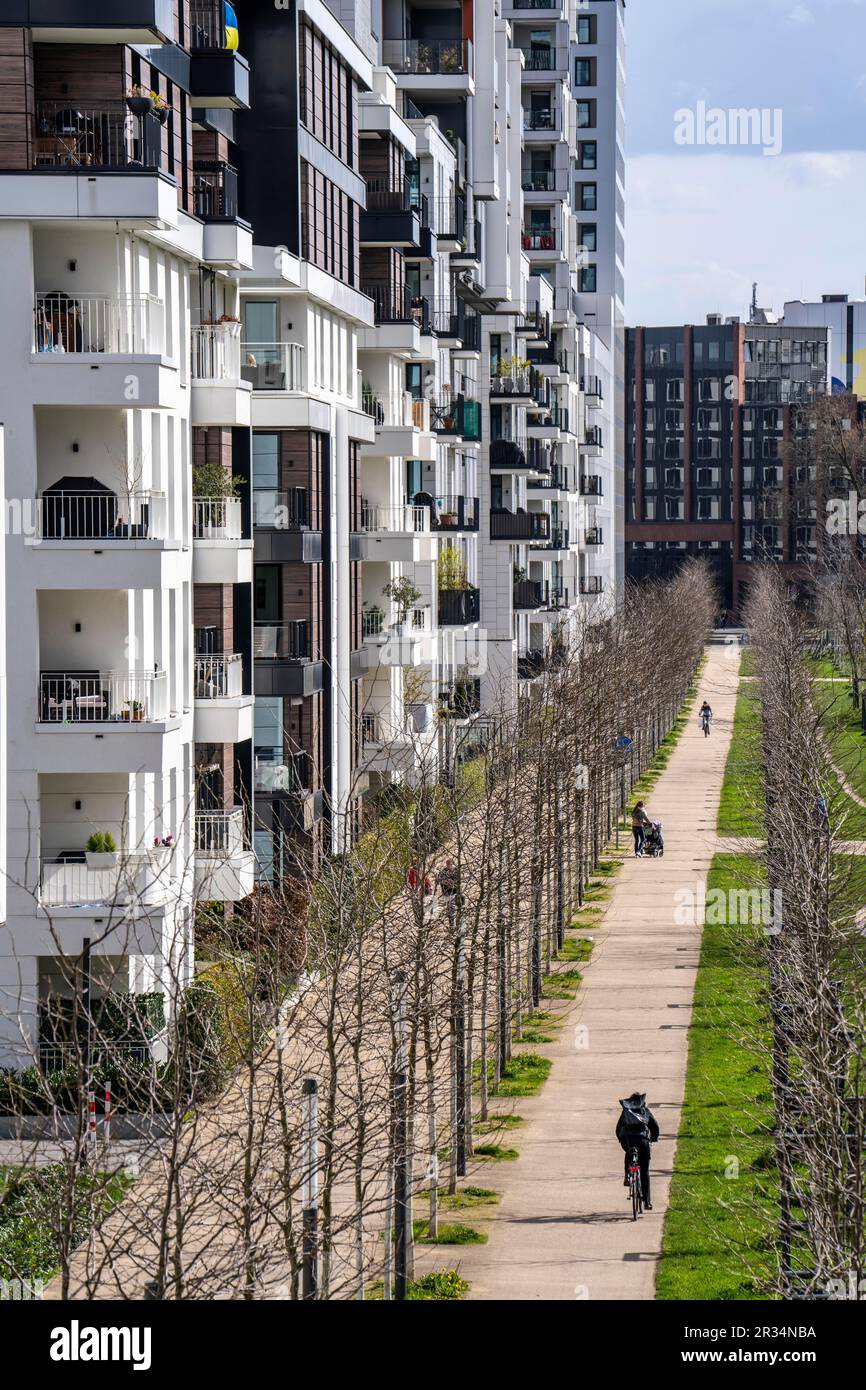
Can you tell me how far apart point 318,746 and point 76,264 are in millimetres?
14998

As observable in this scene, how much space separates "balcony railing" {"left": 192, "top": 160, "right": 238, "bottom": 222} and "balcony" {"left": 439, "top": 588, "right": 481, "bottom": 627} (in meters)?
28.0

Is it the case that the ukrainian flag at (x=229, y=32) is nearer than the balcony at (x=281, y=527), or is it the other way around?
the ukrainian flag at (x=229, y=32)

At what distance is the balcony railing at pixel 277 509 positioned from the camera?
142 feet

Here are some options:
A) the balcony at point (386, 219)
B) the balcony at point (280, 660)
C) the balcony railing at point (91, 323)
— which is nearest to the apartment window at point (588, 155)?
the balcony at point (386, 219)

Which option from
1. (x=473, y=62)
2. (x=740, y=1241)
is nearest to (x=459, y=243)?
(x=473, y=62)

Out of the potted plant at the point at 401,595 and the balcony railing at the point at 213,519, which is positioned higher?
the balcony railing at the point at 213,519

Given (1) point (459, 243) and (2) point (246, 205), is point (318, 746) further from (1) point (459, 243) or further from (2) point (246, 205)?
(1) point (459, 243)

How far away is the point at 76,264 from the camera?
33.2 metres

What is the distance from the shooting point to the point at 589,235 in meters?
127

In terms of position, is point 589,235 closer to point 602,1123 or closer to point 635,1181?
point 602,1123

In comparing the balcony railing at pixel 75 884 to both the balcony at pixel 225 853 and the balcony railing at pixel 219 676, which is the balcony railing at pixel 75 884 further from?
the balcony railing at pixel 219 676

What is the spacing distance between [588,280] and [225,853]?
9883 cm

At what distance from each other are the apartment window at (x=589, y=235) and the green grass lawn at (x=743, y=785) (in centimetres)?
3530
